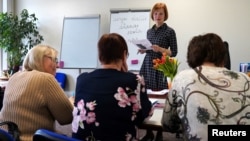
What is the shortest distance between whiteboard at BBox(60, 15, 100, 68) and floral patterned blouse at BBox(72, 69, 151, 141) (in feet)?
11.7

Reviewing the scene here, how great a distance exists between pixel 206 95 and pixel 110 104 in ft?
1.48

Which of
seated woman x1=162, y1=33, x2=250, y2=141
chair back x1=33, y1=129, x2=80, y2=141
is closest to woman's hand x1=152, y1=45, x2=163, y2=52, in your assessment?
seated woman x1=162, y1=33, x2=250, y2=141

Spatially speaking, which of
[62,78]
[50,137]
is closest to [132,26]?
[62,78]

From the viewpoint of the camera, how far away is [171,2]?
4.64 m

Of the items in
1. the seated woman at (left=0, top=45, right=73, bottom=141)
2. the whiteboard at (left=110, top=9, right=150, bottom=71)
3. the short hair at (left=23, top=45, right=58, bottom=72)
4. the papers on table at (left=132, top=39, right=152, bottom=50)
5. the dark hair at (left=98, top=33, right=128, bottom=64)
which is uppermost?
the whiteboard at (left=110, top=9, right=150, bottom=71)

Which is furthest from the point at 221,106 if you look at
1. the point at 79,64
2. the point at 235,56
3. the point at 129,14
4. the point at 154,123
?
the point at 79,64

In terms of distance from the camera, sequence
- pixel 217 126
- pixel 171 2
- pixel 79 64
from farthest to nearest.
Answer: pixel 79 64, pixel 171 2, pixel 217 126

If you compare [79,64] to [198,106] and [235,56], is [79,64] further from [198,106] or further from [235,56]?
[198,106]

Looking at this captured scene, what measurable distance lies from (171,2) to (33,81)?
3.51m

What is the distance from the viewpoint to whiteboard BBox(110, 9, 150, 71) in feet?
15.2

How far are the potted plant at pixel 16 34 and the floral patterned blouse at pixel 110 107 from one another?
3.90 m

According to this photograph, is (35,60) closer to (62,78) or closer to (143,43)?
(143,43)

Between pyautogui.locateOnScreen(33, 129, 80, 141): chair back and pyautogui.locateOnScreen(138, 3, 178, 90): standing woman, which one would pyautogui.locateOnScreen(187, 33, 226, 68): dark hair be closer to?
pyautogui.locateOnScreen(33, 129, 80, 141): chair back

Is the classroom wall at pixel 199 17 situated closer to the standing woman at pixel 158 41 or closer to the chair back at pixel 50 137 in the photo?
the standing woman at pixel 158 41
